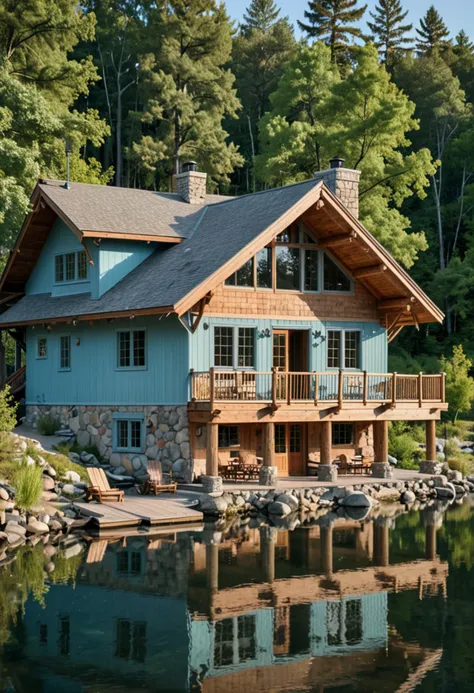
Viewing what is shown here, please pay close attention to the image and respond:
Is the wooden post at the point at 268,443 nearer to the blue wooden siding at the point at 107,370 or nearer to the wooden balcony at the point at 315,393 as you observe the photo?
the wooden balcony at the point at 315,393

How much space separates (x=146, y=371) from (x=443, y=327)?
26438mm

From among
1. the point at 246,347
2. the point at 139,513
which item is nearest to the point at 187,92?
the point at 246,347

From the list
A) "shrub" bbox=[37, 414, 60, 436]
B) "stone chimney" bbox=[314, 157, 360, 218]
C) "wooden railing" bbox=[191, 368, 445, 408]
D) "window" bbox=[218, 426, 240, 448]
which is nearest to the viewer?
"wooden railing" bbox=[191, 368, 445, 408]

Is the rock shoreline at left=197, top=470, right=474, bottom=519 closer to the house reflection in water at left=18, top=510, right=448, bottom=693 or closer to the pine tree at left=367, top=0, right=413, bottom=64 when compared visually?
the house reflection in water at left=18, top=510, right=448, bottom=693

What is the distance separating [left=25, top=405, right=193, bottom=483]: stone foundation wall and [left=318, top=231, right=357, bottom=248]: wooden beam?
21.6 feet

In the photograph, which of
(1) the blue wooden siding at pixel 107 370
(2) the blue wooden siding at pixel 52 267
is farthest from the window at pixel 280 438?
(2) the blue wooden siding at pixel 52 267

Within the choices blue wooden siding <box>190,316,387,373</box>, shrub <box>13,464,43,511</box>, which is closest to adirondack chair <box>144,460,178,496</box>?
blue wooden siding <box>190,316,387,373</box>

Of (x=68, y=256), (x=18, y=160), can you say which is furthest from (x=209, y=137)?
(x=68, y=256)

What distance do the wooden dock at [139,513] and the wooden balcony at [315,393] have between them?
2644 millimetres

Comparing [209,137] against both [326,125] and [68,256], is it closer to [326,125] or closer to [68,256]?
[326,125]

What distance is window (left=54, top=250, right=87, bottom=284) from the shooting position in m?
29.6

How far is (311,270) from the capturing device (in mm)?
28484

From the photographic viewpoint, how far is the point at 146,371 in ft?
87.8

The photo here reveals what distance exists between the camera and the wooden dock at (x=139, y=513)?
2128 centimetres
